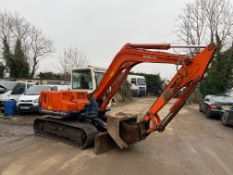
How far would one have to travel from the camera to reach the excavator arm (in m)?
5.54

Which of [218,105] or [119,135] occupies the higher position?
[218,105]

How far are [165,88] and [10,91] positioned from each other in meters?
11.1

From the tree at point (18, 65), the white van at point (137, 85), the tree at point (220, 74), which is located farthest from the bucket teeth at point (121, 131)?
the tree at point (18, 65)

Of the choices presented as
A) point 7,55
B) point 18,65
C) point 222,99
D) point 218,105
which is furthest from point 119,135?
point 7,55

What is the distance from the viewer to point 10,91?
1394 cm

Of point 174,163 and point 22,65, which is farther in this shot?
point 22,65

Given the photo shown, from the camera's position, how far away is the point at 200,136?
8.49 metres

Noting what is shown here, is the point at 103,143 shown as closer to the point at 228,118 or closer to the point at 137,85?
the point at 228,118

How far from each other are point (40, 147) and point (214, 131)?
22.5 feet

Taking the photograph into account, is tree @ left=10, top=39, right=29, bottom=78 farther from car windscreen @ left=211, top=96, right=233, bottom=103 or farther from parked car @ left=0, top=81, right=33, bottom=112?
car windscreen @ left=211, top=96, right=233, bottom=103

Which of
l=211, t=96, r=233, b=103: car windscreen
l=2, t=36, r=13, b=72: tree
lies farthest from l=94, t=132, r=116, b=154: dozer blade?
l=2, t=36, r=13, b=72: tree

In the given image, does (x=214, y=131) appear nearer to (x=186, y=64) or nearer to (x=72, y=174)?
(x=186, y=64)

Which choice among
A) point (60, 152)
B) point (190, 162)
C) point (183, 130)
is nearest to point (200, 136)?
point (183, 130)

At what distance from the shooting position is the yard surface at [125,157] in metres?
4.96
